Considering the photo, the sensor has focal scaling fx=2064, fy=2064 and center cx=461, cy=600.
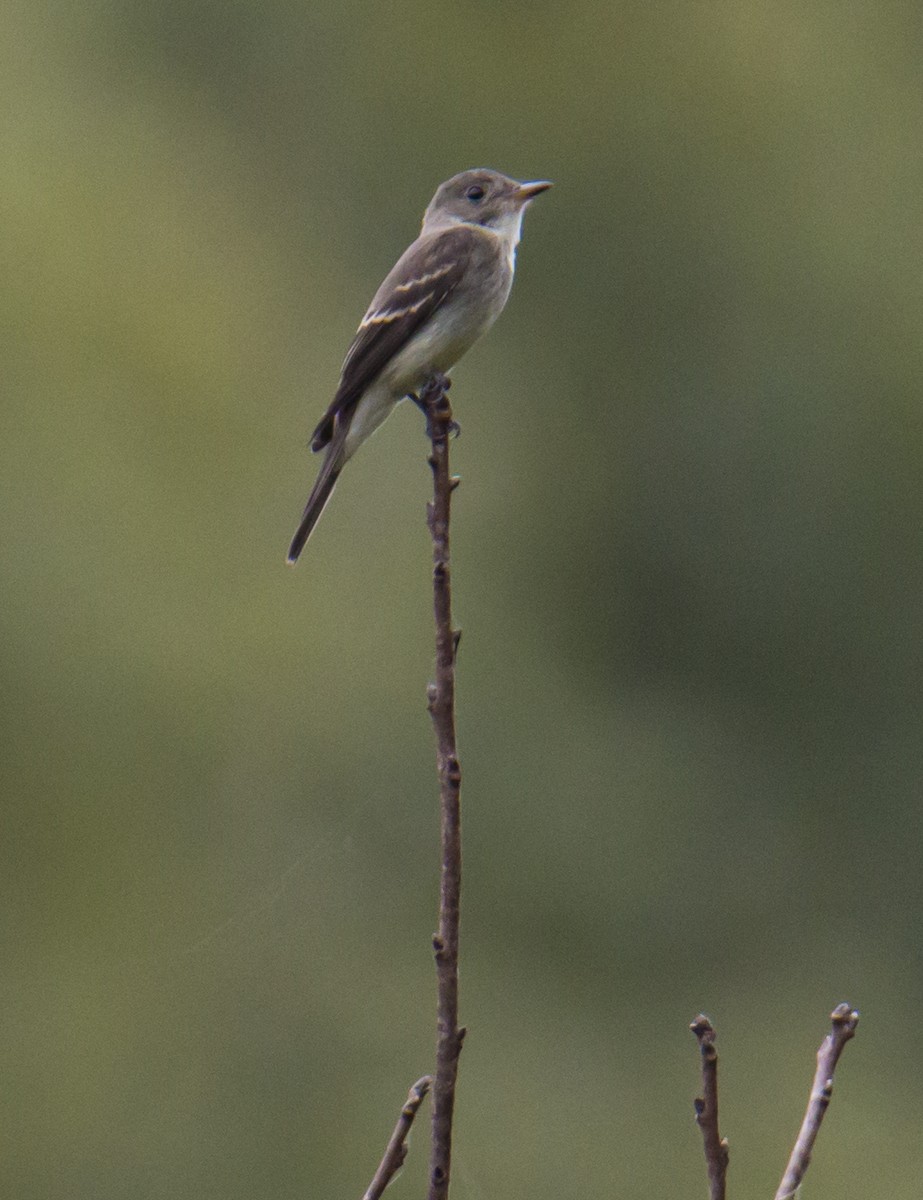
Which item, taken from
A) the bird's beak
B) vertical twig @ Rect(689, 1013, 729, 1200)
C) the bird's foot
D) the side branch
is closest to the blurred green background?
the bird's beak

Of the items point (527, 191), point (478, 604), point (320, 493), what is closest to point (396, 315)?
point (320, 493)

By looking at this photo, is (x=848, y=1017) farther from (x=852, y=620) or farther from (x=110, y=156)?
(x=110, y=156)

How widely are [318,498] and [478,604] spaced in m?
13.2

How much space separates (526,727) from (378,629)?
1974 mm

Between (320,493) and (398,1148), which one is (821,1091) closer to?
(398,1148)

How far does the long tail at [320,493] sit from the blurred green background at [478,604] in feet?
24.2

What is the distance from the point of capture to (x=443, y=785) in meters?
1.98

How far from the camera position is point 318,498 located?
4.90m

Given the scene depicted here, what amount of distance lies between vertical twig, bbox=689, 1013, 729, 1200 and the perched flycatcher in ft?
10.3

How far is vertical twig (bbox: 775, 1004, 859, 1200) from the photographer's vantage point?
190 cm

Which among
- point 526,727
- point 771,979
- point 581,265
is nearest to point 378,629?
point 526,727

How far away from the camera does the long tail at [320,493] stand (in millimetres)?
4699

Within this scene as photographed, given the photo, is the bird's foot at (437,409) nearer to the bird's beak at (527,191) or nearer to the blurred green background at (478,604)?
Result: the bird's beak at (527,191)

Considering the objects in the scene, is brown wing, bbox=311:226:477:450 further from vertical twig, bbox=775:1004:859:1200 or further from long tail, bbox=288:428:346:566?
vertical twig, bbox=775:1004:859:1200
